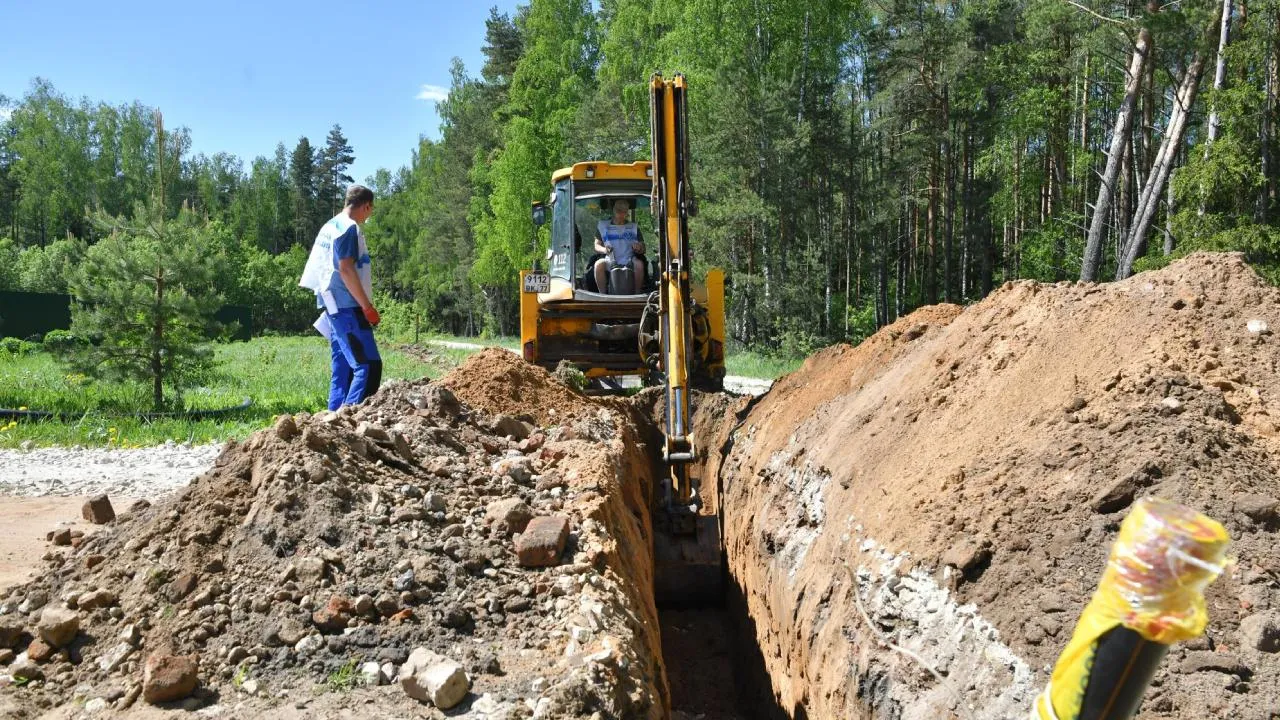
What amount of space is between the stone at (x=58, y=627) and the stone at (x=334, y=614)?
0.87 meters

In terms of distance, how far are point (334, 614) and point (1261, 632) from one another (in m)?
3.00

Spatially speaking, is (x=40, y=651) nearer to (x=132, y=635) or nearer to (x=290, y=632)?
(x=132, y=635)

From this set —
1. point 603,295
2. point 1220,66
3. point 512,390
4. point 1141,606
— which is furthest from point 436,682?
point 1220,66

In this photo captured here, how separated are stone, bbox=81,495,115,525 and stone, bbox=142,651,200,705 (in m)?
2.61

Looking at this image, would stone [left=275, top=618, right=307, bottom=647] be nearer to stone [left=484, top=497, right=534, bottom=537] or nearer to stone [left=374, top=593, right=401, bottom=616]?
stone [left=374, top=593, right=401, bottom=616]

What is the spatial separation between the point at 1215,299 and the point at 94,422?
10092 mm

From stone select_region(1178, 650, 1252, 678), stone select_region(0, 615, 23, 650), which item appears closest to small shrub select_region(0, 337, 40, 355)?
stone select_region(0, 615, 23, 650)

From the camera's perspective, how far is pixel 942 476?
13.2ft

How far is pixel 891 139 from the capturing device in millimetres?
29391

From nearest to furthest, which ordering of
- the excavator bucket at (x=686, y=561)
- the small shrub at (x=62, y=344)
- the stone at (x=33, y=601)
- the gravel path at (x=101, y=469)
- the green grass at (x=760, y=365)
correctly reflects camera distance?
the stone at (x=33, y=601) → the excavator bucket at (x=686, y=561) → the gravel path at (x=101, y=469) → the small shrub at (x=62, y=344) → the green grass at (x=760, y=365)

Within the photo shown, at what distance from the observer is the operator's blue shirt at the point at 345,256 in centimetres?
614

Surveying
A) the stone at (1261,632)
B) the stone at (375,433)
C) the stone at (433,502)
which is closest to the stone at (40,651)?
the stone at (433,502)

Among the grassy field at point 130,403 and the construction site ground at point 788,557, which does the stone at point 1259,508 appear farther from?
the grassy field at point 130,403

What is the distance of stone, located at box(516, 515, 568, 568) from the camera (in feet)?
12.3
